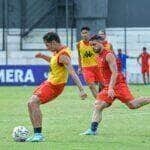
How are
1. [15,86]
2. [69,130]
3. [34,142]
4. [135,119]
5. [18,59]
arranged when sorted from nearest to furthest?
[34,142] < [69,130] < [135,119] < [15,86] < [18,59]

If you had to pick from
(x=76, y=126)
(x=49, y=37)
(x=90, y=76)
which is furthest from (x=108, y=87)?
(x=90, y=76)

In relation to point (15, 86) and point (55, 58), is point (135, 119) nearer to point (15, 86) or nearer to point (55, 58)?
point (55, 58)

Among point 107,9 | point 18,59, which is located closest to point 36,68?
point 18,59

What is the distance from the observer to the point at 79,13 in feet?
144

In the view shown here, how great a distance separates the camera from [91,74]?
23.0 m

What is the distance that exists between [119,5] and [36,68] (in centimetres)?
855

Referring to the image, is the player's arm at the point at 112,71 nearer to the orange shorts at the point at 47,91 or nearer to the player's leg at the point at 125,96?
the player's leg at the point at 125,96

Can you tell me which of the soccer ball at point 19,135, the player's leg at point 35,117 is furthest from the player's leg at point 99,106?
the soccer ball at point 19,135

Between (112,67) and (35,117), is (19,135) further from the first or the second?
(112,67)

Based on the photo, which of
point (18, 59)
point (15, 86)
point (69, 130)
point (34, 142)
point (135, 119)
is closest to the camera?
point (34, 142)

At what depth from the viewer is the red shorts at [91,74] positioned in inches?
893

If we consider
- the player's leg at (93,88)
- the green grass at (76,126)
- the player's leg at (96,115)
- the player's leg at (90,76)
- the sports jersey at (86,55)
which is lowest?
the green grass at (76,126)

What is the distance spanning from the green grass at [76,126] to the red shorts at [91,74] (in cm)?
87

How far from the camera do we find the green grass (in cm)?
1401
